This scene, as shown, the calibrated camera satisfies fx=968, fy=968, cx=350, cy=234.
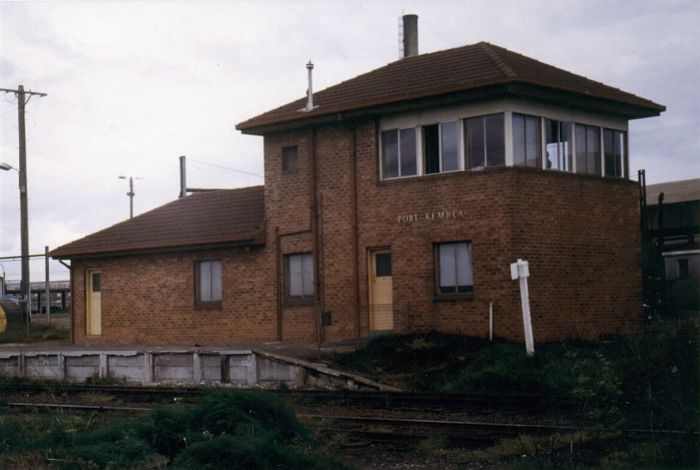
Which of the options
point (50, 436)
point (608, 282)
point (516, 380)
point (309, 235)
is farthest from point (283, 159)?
point (50, 436)

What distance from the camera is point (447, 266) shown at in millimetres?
22391

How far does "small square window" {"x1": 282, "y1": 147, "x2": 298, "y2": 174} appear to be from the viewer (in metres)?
25.5

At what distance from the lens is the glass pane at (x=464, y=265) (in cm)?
2202

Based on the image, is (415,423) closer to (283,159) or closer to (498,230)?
(498,230)

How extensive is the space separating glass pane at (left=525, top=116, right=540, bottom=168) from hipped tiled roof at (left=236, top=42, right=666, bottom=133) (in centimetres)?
93

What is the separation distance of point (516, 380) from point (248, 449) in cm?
846

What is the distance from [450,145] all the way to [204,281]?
28.6 ft

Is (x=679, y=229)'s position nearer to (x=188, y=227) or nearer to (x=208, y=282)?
(x=208, y=282)

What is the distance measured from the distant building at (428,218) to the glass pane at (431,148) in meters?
0.05

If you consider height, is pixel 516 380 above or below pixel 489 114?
below

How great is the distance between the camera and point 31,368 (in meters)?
24.8

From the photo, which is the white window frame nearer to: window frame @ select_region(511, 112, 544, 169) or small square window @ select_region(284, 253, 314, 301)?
small square window @ select_region(284, 253, 314, 301)

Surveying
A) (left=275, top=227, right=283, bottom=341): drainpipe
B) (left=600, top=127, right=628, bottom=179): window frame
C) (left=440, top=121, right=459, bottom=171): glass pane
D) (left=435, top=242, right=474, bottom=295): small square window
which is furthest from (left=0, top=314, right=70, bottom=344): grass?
(left=600, top=127, right=628, bottom=179): window frame

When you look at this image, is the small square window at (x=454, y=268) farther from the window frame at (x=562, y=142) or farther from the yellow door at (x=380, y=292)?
the window frame at (x=562, y=142)
